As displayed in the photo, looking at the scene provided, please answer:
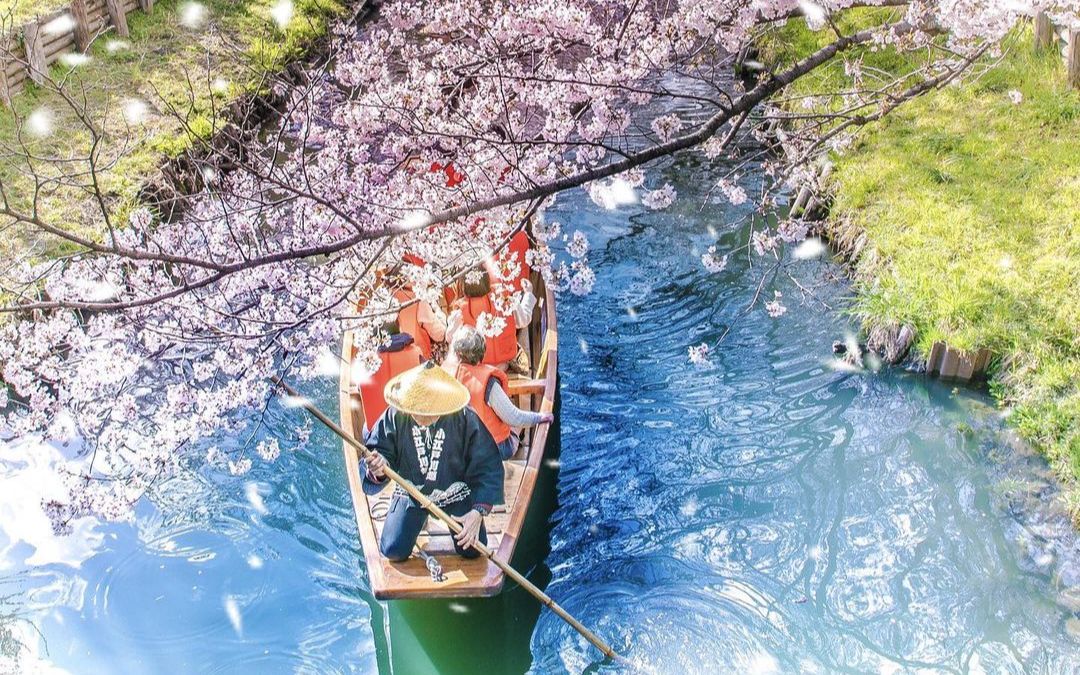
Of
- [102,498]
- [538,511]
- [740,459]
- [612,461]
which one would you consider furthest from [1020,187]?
[102,498]

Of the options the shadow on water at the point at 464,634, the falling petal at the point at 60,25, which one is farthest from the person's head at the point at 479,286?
the falling petal at the point at 60,25

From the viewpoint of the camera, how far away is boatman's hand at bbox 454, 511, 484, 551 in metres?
5.00

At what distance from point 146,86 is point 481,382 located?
929 cm

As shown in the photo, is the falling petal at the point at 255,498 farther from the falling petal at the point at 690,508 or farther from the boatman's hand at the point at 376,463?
the falling petal at the point at 690,508

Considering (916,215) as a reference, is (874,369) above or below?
below

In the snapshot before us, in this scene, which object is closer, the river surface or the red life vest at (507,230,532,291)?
the river surface

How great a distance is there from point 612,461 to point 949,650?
2.64 metres

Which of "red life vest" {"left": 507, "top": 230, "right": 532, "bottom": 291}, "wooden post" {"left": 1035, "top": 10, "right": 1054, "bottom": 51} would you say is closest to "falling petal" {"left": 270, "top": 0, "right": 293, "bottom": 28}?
"red life vest" {"left": 507, "top": 230, "right": 532, "bottom": 291}

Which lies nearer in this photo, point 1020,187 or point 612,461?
point 612,461

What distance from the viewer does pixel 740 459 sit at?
7.20m

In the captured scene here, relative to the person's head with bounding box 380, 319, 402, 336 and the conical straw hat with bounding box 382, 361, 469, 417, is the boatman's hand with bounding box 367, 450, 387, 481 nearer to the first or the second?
the conical straw hat with bounding box 382, 361, 469, 417

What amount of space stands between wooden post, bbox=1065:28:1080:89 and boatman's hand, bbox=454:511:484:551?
320 inches

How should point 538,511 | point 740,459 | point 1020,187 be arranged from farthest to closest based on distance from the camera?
point 1020,187 < point 740,459 < point 538,511

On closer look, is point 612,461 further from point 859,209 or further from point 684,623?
point 859,209
